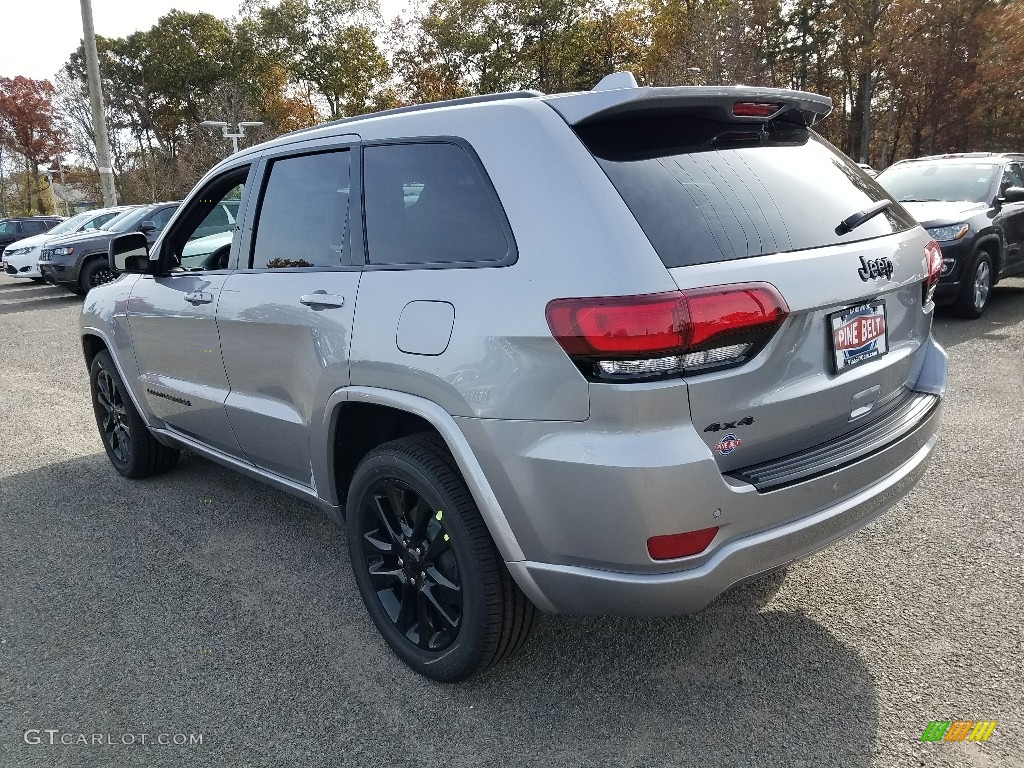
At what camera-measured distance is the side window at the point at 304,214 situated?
10.1ft

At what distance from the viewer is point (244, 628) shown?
321 centimetres

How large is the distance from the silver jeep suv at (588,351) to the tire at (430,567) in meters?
0.01

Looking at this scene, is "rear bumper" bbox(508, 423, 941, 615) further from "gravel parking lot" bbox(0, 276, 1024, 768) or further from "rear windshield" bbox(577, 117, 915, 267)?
"rear windshield" bbox(577, 117, 915, 267)

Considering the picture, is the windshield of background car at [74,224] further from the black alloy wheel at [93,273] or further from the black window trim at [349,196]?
the black window trim at [349,196]

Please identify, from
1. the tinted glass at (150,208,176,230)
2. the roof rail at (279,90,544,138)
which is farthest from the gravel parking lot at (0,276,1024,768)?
the tinted glass at (150,208,176,230)

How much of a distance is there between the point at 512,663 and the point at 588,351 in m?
1.32

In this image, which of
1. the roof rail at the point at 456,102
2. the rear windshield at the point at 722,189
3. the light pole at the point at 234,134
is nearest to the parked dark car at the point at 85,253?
the light pole at the point at 234,134

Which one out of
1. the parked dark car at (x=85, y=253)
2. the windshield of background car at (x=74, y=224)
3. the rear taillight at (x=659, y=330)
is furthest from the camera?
the windshield of background car at (x=74, y=224)

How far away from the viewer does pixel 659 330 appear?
6.79 feet

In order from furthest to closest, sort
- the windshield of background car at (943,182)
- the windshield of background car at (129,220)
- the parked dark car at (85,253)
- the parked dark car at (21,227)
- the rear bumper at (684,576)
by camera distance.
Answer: the parked dark car at (21,227)
the windshield of background car at (129,220)
the parked dark car at (85,253)
the windshield of background car at (943,182)
the rear bumper at (684,576)

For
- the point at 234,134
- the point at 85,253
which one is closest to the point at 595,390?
the point at 85,253

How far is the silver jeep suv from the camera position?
213 cm

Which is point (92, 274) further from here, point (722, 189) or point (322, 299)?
point (722, 189)

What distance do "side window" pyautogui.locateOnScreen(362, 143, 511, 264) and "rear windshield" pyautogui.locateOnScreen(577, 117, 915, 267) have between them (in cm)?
39
